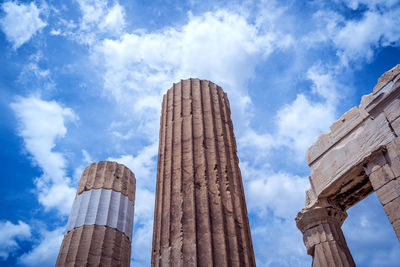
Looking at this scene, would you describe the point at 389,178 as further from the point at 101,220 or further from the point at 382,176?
the point at 101,220

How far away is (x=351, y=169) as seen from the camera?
8.88 m

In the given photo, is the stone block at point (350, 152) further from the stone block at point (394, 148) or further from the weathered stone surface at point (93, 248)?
the weathered stone surface at point (93, 248)

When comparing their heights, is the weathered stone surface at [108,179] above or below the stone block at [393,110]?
above

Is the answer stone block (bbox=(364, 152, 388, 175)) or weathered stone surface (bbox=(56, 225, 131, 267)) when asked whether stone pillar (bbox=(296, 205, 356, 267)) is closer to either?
stone block (bbox=(364, 152, 388, 175))

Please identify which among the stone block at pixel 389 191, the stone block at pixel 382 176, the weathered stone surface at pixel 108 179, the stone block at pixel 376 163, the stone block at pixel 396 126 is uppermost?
the weathered stone surface at pixel 108 179

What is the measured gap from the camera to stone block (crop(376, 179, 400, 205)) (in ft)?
24.4

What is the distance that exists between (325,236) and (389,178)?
8.61ft

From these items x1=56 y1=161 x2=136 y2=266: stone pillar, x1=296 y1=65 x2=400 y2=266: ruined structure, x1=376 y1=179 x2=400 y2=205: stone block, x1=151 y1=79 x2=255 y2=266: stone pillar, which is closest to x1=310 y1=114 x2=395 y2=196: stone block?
x1=296 y1=65 x2=400 y2=266: ruined structure

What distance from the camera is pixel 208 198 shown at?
9328 mm

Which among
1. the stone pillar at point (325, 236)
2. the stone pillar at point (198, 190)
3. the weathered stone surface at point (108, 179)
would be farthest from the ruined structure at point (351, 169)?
the weathered stone surface at point (108, 179)

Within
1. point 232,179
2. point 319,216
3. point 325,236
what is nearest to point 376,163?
point 319,216

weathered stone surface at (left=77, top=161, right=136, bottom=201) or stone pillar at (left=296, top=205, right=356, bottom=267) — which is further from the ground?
weathered stone surface at (left=77, top=161, right=136, bottom=201)

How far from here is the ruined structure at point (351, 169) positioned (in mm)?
7828

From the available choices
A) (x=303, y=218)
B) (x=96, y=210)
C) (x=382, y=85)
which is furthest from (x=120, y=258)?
(x=382, y=85)
